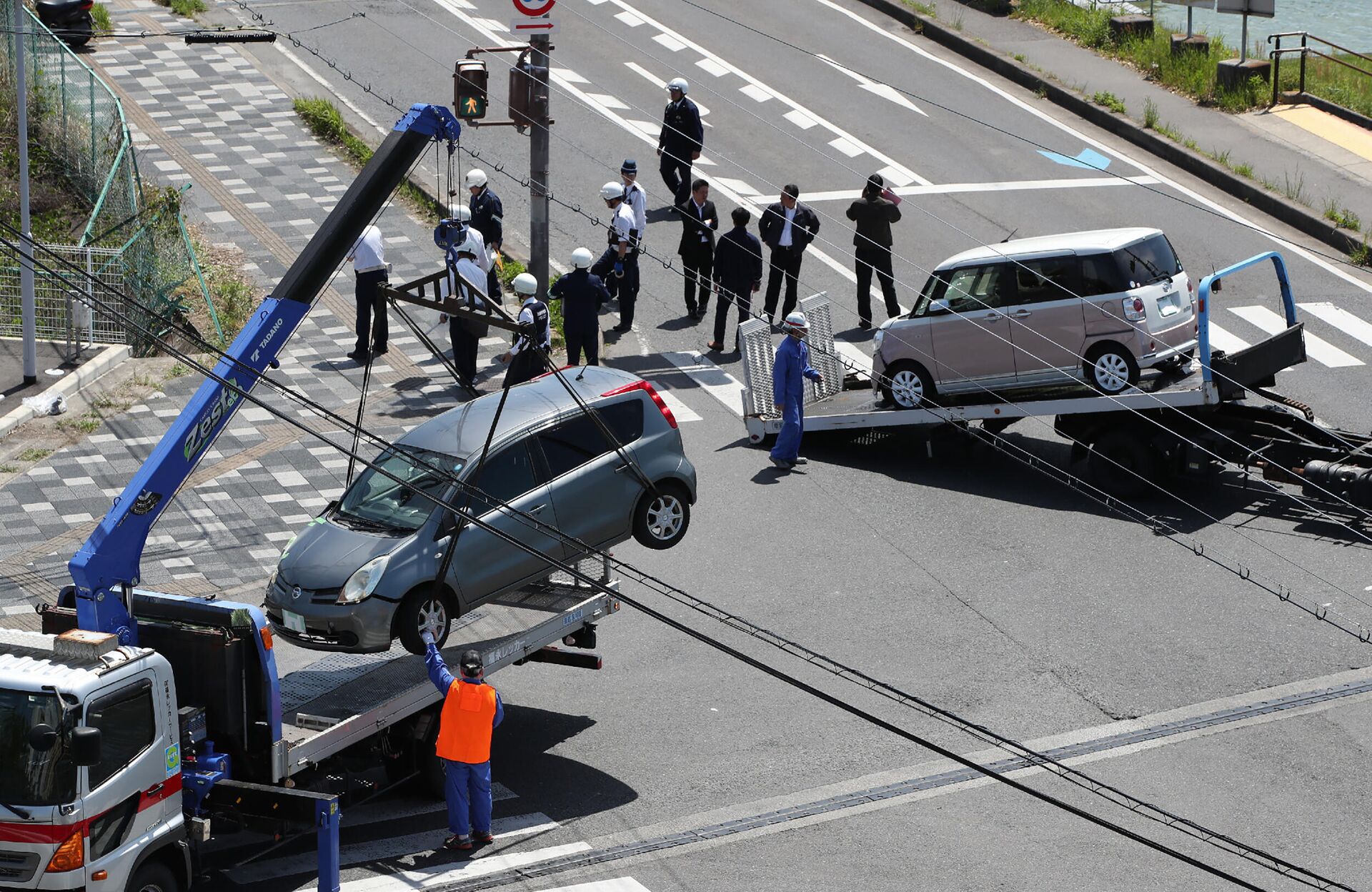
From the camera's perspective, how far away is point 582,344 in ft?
71.8

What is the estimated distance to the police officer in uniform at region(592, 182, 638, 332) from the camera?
23484 mm

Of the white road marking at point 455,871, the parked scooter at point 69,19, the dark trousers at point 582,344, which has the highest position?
the parked scooter at point 69,19

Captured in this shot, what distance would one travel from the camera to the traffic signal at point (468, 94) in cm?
2320

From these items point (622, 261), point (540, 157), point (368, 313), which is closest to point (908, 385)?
point (622, 261)

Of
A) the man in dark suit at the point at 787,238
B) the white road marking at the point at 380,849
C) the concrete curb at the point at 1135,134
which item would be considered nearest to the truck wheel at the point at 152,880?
the white road marking at the point at 380,849

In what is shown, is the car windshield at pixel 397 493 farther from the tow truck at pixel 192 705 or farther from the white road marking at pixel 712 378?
the white road marking at pixel 712 378

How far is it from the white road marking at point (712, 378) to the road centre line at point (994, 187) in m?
5.26

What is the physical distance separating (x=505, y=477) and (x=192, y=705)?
3540mm

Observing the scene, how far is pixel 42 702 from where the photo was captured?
10.9 meters

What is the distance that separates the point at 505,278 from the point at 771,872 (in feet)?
44.6

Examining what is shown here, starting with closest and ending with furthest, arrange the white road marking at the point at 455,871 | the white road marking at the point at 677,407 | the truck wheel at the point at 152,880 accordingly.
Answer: the truck wheel at the point at 152,880 → the white road marking at the point at 455,871 → the white road marking at the point at 677,407

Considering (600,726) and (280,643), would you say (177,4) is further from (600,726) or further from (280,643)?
(600,726)

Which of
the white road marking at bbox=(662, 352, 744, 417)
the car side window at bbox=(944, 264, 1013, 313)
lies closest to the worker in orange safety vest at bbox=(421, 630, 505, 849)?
the car side window at bbox=(944, 264, 1013, 313)

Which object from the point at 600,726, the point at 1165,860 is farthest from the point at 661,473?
Result: the point at 1165,860
